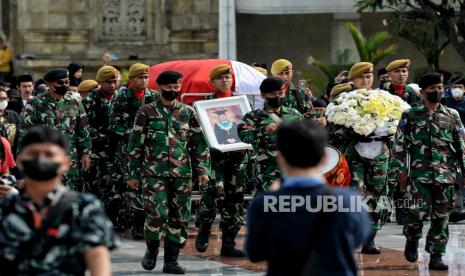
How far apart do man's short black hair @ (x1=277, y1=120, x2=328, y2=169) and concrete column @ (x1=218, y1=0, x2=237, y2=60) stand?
60.4 ft

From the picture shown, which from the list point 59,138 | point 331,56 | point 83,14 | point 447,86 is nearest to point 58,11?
point 83,14

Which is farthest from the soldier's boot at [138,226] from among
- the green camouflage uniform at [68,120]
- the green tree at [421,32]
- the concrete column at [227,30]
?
the green tree at [421,32]

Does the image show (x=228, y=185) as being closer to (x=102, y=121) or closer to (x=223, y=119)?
(x=223, y=119)

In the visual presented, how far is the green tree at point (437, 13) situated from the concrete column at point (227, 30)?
7.62 ft

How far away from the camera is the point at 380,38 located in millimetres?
26594

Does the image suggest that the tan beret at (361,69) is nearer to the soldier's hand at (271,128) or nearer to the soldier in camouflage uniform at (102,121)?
the soldier's hand at (271,128)

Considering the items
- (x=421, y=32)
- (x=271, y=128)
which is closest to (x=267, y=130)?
(x=271, y=128)

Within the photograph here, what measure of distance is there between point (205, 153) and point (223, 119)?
1.31 m

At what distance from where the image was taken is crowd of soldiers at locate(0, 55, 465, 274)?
1265 centimetres

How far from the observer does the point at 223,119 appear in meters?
14.2

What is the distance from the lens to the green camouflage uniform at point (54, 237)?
21.8 ft

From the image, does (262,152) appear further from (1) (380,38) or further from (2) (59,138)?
(1) (380,38)

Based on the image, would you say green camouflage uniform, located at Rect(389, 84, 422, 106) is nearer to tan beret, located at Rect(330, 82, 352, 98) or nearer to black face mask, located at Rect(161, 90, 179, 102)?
tan beret, located at Rect(330, 82, 352, 98)

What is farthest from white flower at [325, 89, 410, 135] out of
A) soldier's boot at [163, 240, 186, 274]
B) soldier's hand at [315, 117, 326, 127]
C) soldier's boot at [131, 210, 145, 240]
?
soldier's boot at [131, 210, 145, 240]
